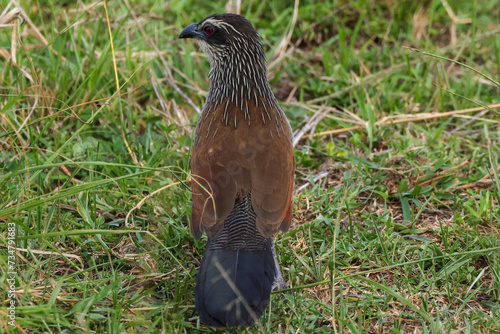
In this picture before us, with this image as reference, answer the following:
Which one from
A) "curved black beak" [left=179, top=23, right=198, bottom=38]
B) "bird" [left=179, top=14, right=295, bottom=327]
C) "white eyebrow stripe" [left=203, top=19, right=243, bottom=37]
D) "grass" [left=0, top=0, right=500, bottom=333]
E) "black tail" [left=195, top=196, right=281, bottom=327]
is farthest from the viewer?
"curved black beak" [left=179, top=23, right=198, bottom=38]

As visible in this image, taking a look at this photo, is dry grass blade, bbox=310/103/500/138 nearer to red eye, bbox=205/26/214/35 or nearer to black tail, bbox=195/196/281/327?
red eye, bbox=205/26/214/35

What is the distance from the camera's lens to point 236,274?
280cm

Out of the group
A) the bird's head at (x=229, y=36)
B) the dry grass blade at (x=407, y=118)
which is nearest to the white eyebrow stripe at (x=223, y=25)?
the bird's head at (x=229, y=36)

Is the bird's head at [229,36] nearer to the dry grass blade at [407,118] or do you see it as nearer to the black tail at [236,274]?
the black tail at [236,274]

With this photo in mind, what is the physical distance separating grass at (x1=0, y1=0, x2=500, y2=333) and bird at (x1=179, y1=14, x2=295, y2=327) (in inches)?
11.8

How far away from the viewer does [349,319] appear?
294cm

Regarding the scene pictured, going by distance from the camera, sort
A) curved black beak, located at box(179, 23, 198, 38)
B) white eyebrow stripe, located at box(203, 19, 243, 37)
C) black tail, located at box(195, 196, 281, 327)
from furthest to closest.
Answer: curved black beak, located at box(179, 23, 198, 38), white eyebrow stripe, located at box(203, 19, 243, 37), black tail, located at box(195, 196, 281, 327)

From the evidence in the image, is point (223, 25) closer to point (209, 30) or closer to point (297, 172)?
point (209, 30)

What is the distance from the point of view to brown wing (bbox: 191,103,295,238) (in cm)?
312

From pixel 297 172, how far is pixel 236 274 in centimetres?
179

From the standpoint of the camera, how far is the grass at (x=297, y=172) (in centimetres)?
303

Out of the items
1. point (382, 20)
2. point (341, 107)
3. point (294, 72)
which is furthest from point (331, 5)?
point (341, 107)

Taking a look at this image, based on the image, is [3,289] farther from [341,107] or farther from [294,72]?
[294,72]

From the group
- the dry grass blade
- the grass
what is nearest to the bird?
the grass
